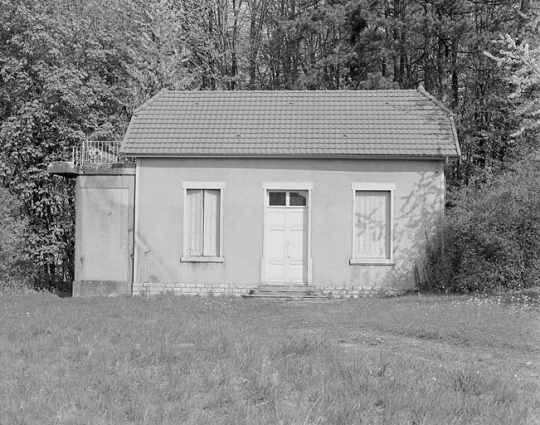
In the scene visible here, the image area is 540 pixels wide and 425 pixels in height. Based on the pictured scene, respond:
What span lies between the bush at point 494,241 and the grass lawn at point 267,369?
364cm

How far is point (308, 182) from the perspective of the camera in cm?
1791

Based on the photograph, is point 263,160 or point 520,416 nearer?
point 520,416

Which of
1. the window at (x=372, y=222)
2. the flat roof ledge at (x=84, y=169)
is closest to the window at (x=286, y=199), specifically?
the window at (x=372, y=222)

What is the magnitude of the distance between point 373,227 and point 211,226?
14.0 feet

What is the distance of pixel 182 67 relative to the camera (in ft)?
100.0

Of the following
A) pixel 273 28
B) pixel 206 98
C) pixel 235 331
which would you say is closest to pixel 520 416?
pixel 235 331

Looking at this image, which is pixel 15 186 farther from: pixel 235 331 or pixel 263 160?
pixel 235 331

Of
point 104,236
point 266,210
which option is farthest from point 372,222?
point 104,236

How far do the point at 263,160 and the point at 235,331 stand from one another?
27.0 ft

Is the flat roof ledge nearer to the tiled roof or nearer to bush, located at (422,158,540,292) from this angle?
the tiled roof

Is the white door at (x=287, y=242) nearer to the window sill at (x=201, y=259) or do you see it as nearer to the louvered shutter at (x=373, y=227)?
the window sill at (x=201, y=259)

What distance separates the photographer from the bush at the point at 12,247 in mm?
22141

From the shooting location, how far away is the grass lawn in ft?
21.2

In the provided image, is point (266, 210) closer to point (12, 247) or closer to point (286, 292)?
point (286, 292)
